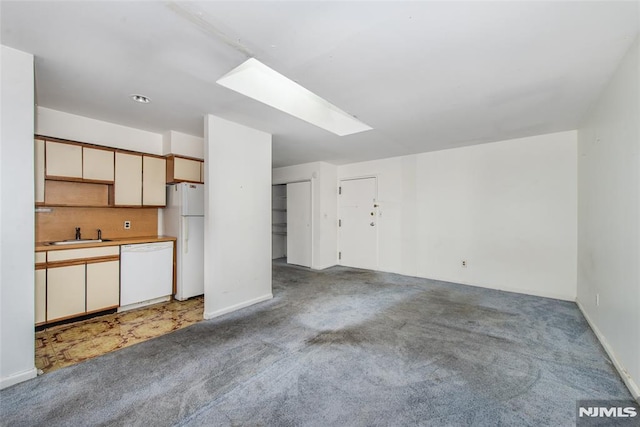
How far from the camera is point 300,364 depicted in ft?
6.93

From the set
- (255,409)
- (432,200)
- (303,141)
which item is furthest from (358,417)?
(432,200)

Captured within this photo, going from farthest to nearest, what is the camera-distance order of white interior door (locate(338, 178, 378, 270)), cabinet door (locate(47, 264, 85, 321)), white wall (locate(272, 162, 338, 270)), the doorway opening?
the doorway opening
white wall (locate(272, 162, 338, 270))
white interior door (locate(338, 178, 378, 270))
cabinet door (locate(47, 264, 85, 321))

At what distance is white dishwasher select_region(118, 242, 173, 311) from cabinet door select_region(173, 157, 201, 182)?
3.07 feet

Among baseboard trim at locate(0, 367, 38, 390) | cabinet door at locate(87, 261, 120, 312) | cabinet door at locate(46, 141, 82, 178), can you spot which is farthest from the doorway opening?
baseboard trim at locate(0, 367, 38, 390)

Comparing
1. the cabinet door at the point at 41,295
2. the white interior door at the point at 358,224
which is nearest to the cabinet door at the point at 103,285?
the cabinet door at the point at 41,295

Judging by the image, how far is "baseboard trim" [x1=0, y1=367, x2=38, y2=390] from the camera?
1823 mm

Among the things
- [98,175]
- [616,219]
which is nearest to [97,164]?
[98,175]

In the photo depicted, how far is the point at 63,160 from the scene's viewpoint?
294cm

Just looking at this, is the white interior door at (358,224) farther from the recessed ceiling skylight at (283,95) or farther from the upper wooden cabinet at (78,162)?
the upper wooden cabinet at (78,162)

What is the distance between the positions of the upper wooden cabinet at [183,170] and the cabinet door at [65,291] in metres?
1.47

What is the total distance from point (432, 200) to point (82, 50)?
187 inches

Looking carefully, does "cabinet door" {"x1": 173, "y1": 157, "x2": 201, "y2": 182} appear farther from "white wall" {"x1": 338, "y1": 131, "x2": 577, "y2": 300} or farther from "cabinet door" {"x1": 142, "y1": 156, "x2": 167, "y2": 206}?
"white wall" {"x1": 338, "y1": 131, "x2": 577, "y2": 300}

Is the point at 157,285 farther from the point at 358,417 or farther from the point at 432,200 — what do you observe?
the point at 432,200

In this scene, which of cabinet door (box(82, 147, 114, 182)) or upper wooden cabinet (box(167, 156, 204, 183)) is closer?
cabinet door (box(82, 147, 114, 182))
